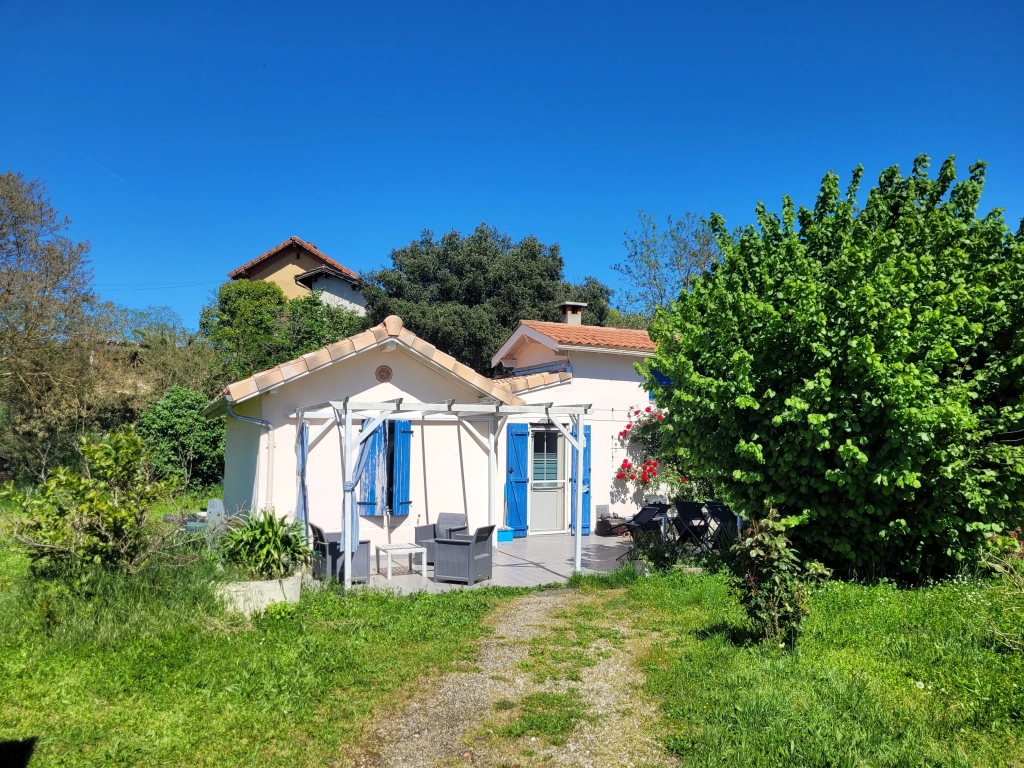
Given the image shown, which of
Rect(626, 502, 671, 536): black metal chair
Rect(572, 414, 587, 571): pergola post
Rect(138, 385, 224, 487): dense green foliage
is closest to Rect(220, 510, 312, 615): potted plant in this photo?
Rect(572, 414, 587, 571): pergola post

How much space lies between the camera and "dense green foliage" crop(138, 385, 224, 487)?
58.4ft

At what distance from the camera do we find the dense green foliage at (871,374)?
713 cm

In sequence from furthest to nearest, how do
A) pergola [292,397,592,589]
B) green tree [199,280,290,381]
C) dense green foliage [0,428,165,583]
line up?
green tree [199,280,290,381] → pergola [292,397,592,589] → dense green foliage [0,428,165,583]

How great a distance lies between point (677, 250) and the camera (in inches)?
1185

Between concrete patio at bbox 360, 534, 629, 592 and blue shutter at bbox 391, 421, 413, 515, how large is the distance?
0.83 metres

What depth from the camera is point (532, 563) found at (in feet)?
34.8

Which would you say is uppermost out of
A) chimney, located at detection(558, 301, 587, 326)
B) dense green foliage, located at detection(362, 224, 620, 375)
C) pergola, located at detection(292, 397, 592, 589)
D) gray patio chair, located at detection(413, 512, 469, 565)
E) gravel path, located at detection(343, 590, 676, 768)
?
dense green foliage, located at detection(362, 224, 620, 375)

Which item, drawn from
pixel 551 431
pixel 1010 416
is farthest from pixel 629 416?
pixel 1010 416

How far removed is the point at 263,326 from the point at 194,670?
69.7 feet

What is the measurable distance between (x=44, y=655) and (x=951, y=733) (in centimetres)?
639

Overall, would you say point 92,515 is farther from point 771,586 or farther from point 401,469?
point 771,586

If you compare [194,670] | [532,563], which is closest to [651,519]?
[532,563]

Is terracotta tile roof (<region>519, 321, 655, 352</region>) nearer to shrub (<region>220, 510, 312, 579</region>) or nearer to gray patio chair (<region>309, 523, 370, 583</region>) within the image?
gray patio chair (<region>309, 523, 370, 583</region>)

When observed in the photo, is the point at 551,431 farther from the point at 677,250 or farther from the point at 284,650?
the point at 677,250
